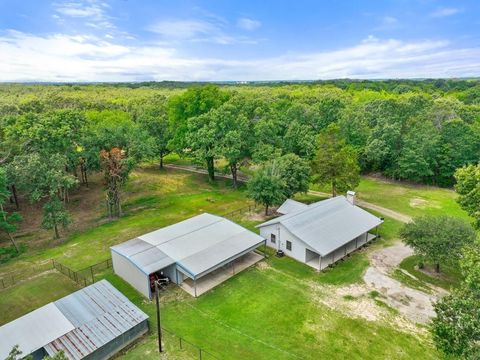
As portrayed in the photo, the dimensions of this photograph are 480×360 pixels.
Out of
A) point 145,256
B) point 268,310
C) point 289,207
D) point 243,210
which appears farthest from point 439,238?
point 145,256

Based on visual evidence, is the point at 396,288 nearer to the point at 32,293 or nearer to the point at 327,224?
the point at 327,224

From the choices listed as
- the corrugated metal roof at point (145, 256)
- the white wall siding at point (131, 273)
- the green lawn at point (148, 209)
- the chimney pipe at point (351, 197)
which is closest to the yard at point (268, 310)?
the green lawn at point (148, 209)

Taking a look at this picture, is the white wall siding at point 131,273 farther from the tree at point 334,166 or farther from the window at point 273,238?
the tree at point 334,166

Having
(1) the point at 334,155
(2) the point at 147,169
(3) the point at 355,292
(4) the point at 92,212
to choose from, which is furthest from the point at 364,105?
(4) the point at 92,212

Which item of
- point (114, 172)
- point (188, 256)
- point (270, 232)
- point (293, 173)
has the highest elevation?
point (114, 172)

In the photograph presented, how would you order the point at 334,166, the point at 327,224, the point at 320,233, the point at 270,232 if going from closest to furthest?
the point at 320,233, the point at 327,224, the point at 270,232, the point at 334,166
